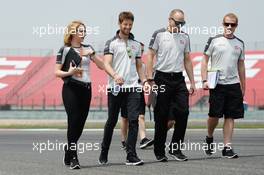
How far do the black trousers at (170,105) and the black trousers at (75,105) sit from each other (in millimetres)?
1205

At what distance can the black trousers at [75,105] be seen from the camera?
8484 mm

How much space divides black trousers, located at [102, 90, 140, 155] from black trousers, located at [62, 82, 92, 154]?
1.51 feet

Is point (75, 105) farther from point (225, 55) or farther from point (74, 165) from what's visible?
point (225, 55)

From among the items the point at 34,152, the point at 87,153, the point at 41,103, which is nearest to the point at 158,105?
the point at 87,153

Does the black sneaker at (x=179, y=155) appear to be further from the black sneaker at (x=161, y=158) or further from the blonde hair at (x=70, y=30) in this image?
the blonde hair at (x=70, y=30)

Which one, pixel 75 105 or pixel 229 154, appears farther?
pixel 229 154

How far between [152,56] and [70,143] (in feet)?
5.63

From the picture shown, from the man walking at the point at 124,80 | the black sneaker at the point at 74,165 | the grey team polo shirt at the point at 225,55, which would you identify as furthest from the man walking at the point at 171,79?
the black sneaker at the point at 74,165

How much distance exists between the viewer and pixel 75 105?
27.8 ft

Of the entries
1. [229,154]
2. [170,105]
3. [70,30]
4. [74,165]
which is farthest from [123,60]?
[229,154]

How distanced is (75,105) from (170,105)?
1.52 m

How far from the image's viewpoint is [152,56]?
368 inches

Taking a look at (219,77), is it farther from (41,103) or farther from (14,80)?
(14,80)

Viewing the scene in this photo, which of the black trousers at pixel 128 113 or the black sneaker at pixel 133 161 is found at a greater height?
the black trousers at pixel 128 113
